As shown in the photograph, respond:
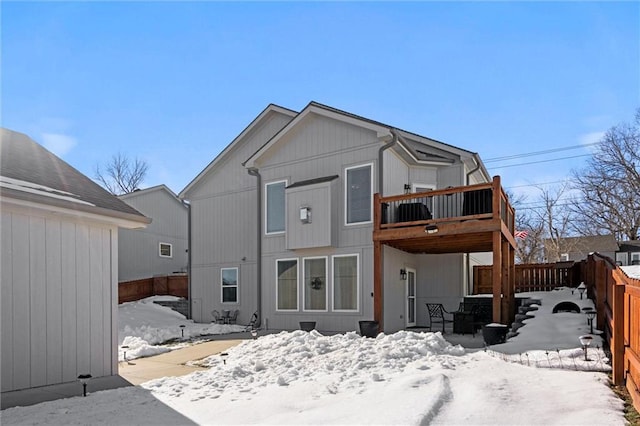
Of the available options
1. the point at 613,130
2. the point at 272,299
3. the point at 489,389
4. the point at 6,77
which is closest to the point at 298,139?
the point at 272,299

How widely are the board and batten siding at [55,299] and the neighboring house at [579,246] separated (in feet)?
90.0

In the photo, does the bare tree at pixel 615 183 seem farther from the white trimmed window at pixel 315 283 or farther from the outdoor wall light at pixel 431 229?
the white trimmed window at pixel 315 283

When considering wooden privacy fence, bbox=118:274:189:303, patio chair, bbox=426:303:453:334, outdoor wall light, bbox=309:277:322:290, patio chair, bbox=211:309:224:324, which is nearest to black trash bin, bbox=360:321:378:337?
patio chair, bbox=426:303:453:334

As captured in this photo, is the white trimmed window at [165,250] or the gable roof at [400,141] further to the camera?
the white trimmed window at [165,250]

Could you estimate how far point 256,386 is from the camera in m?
6.23

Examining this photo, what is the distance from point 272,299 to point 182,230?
11737 millimetres

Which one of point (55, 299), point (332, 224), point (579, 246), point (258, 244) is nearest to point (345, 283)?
point (332, 224)

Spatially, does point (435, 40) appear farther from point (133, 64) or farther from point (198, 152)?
point (198, 152)

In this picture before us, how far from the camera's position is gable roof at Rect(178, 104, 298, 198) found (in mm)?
15629

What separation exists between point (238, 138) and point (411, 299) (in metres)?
7.70

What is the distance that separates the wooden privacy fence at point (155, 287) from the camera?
1936cm

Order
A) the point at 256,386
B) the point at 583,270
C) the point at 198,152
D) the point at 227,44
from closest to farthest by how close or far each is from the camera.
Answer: the point at 256,386 < the point at 227,44 < the point at 583,270 < the point at 198,152

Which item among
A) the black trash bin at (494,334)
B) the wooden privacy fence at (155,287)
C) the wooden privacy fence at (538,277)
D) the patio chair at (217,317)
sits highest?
the wooden privacy fence at (538,277)

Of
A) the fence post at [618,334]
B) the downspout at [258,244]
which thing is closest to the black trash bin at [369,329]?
the downspout at [258,244]
